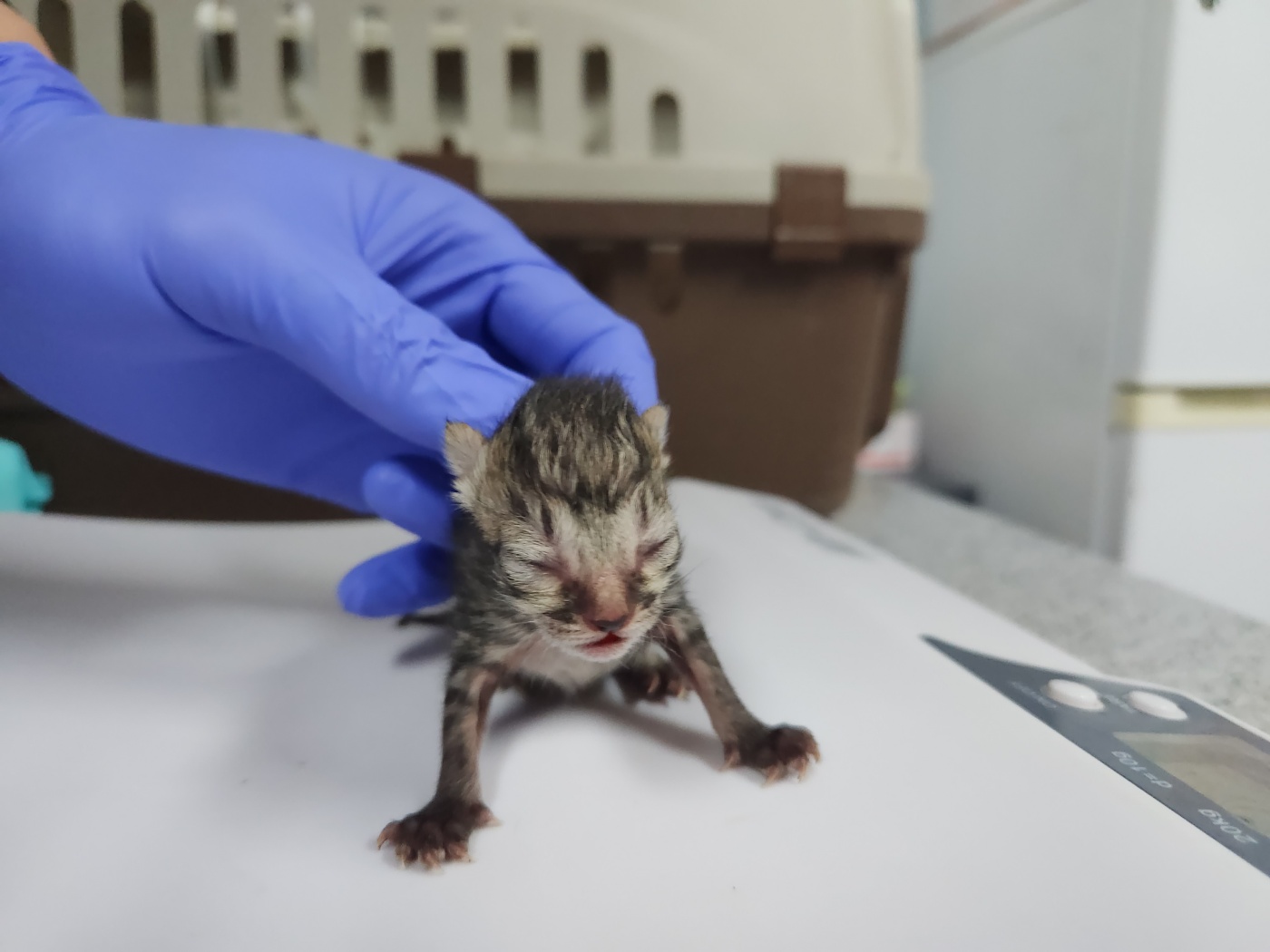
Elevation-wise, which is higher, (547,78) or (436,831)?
(547,78)

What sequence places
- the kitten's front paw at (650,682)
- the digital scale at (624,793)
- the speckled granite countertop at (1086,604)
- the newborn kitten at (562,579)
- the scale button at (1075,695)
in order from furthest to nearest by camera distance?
the speckled granite countertop at (1086,604) < the kitten's front paw at (650,682) < the scale button at (1075,695) < the newborn kitten at (562,579) < the digital scale at (624,793)

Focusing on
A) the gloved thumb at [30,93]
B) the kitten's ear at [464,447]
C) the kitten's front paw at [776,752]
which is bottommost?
the kitten's front paw at [776,752]

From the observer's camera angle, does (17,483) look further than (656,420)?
Yes

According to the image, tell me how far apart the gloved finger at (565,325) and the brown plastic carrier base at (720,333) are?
0.64 feet

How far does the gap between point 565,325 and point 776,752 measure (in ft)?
1.90

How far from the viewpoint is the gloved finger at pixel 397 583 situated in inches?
35.4

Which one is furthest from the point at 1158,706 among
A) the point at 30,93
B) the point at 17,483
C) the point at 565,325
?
the point at 17,483

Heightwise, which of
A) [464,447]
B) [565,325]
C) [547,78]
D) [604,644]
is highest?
[547,78]

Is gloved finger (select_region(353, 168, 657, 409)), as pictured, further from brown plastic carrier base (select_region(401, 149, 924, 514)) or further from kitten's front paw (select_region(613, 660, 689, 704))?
kitten's front paw (select_region(613, 660, 689, 704))

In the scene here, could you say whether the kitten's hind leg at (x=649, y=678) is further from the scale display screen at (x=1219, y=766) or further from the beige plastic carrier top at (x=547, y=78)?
the beige plastic carrier top at (x=547, y=78)

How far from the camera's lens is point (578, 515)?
0.65m

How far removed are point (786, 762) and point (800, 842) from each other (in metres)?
0.08

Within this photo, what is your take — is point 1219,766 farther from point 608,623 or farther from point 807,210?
point 807,210

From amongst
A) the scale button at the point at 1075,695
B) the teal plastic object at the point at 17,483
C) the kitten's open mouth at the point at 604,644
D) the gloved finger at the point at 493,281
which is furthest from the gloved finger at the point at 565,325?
the teal plastic object at the point at 17,483
